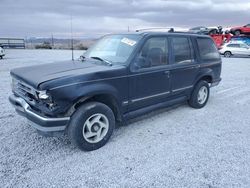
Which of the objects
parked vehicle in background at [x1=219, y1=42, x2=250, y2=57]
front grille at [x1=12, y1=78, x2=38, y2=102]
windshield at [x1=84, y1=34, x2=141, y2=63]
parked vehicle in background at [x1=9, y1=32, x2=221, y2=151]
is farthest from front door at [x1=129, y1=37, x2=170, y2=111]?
parked vehicle in background at [x1=219, y1=42, x2=250, y2=57]

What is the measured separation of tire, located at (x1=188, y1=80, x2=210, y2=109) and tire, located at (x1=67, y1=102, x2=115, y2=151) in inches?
99.6

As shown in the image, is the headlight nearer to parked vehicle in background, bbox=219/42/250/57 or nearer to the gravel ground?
the gravel ground

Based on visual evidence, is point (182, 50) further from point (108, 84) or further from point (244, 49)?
point (244, 49)

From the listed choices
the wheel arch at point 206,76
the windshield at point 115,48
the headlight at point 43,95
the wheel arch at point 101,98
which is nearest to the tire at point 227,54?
the wheel arch at point 206,76

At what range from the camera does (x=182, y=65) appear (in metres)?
4.47

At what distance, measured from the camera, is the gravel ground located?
2619 mm

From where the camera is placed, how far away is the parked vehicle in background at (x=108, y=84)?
9.45 feet

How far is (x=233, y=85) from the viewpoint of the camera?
8.02 meters

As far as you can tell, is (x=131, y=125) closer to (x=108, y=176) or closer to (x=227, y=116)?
(x=108, y=176)

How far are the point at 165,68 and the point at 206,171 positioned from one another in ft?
6.60

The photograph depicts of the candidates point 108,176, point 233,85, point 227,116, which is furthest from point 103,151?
point 233,85

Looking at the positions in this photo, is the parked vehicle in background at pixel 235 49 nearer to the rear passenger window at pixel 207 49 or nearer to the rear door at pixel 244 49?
the rear door at pixel 244 49

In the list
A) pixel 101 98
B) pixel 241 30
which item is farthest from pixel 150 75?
pixel 241 30

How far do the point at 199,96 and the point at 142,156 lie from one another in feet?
9.21
